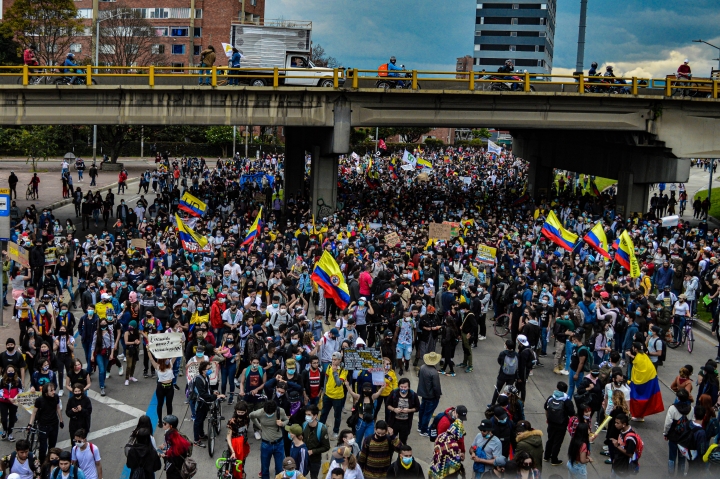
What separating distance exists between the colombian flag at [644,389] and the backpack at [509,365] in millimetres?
1986

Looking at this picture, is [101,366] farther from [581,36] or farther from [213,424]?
[581,36]

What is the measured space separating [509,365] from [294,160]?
26.7m

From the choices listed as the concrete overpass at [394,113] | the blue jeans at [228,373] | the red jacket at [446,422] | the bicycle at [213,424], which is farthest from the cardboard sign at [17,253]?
the concrete overpass at [394,113]

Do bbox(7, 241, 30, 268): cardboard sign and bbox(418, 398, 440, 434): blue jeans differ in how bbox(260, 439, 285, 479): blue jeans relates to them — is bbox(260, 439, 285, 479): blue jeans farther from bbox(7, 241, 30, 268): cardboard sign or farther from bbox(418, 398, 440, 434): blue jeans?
bbox(7, 241, 30, 268): cardboard sign

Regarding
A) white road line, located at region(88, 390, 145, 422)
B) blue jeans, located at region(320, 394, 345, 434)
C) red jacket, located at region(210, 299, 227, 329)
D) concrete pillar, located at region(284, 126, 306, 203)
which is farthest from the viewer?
concrete pillar, located at region(284, 126, 306, 203)

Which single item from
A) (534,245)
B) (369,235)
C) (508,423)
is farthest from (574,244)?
(508,423)

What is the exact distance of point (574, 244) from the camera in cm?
2400

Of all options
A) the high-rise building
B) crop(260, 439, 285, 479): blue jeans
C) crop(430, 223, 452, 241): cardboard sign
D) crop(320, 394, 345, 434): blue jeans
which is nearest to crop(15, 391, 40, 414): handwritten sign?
crop(260, 439, 285, 479): blue jeans

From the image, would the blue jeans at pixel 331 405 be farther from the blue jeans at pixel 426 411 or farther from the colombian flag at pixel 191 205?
the colombian flag at pixel 191 205

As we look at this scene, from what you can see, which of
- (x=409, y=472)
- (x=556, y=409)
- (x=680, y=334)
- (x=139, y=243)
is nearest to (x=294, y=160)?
(x=139, y=243)

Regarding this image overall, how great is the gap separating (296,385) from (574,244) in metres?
14.0

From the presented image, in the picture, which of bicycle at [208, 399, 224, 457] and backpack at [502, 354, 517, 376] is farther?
backpack at [502, 354, 517, 376]

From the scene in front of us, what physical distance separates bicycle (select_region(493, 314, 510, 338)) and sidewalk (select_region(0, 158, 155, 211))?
2475cm

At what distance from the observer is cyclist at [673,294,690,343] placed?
18453mm
